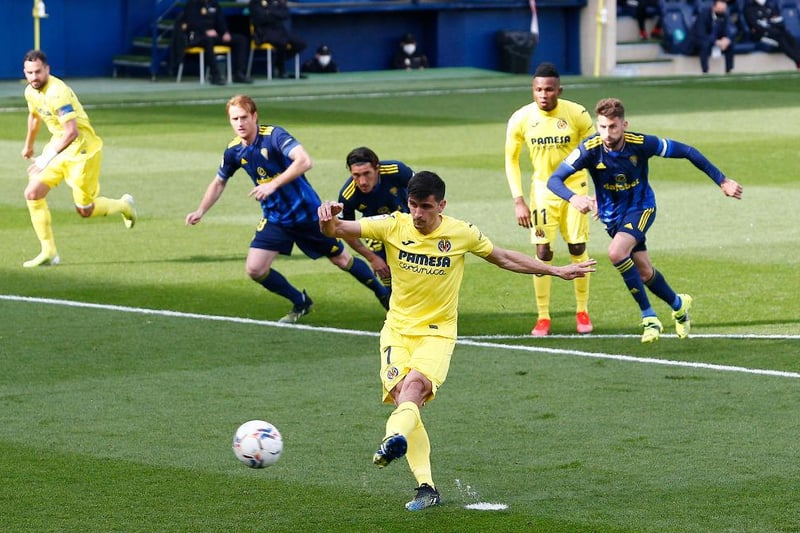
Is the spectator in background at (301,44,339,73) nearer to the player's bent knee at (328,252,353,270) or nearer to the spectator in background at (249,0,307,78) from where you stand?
the spectator in background at (249,0,307,78)

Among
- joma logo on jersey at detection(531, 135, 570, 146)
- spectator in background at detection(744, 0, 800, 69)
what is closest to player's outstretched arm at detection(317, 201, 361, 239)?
joma logo on jersey at detection(531, 135, 570, 146)

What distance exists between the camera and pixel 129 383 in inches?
438

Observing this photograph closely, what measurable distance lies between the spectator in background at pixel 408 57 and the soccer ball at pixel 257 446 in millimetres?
34516

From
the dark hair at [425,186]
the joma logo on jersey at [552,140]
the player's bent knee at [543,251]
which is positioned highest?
the dark hair at [425,186]

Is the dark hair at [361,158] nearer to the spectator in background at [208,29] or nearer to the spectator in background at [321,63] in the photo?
the spectator in background at [208,29]

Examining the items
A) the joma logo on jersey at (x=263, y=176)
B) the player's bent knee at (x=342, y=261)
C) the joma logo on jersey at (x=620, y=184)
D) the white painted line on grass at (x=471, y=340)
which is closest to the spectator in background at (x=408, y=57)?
the white painted line on grass at (x=471, y=340)

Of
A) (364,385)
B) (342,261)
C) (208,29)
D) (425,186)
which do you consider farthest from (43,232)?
(208,29)

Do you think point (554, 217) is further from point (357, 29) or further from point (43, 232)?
point (357, 29)

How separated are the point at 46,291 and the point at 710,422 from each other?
24.0 ft

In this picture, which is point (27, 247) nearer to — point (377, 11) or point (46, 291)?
point (46, 291)

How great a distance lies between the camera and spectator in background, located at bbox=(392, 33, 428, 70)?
42.2 metres

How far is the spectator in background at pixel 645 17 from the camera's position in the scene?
45.8m

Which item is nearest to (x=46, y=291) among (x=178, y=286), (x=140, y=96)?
(x=178, y=286)

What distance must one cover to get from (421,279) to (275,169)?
16.8 feet
